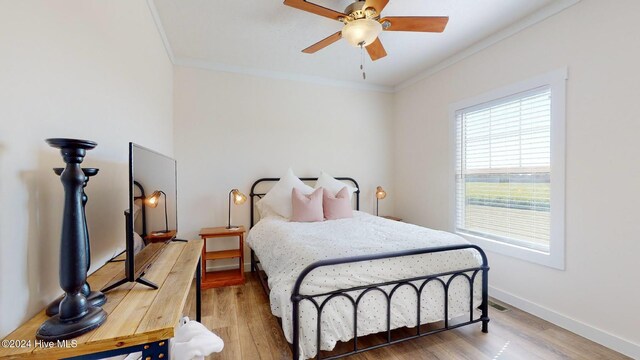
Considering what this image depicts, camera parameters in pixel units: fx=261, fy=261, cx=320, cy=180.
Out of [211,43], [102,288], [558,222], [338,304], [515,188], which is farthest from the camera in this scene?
[211,43]

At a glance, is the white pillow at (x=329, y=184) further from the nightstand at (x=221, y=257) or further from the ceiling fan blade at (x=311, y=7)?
the ceiling fan blade at (x=311, y=7)

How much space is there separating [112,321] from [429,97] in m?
3.86

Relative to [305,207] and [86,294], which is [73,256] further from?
[305,207]

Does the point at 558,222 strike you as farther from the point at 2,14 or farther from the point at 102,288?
the point at 2,14

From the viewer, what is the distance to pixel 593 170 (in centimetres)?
200

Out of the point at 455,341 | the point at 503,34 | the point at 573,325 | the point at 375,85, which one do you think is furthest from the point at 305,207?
the point at 503,34

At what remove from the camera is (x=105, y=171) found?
1.39 m

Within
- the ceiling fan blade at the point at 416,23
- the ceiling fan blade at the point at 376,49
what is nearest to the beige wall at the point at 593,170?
the ceiling fan blade at the point at 416,23

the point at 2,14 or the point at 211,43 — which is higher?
the point at 211,43

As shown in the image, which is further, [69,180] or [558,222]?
[558,222]

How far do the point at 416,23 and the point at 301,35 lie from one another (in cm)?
121

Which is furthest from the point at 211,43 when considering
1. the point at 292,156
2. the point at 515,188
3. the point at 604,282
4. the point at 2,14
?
the point at 604,282

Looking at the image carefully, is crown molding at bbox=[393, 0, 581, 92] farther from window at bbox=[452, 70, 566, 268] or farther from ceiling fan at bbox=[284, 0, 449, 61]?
ceiling fan at bbox=[284, 0, 449, 61]

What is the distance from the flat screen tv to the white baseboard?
298 centimetres
